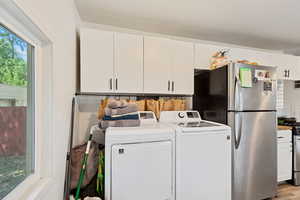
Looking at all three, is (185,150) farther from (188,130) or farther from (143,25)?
(143,25)

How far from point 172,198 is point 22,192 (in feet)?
3.94

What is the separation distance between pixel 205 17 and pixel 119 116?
5.71 ft

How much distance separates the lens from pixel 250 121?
6.75 ft

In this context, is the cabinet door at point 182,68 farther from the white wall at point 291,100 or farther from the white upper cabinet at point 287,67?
the white wall at point 291,100

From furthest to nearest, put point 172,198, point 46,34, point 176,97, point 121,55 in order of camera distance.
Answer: point 176,97, point 121,55, point 172,198, point 46,34

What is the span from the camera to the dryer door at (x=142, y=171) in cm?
140

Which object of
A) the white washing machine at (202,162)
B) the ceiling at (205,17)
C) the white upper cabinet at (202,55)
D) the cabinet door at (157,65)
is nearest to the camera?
the white washing machine at (202,162)

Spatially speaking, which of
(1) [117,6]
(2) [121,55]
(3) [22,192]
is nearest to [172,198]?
(3) [22,192]

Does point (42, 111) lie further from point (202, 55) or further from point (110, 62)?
point (202, 55)

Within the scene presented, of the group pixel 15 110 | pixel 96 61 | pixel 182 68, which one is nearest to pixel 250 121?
pixel 182 68

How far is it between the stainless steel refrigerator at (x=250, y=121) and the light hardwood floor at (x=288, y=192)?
37cm

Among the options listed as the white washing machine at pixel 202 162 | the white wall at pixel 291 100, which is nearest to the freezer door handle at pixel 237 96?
the white washing machine at pixel 202 162

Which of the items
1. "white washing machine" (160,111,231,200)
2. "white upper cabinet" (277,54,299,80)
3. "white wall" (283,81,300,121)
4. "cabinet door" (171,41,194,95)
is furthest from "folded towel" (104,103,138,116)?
"white wall" (283,81,300,121)

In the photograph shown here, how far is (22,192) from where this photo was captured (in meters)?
0.91
